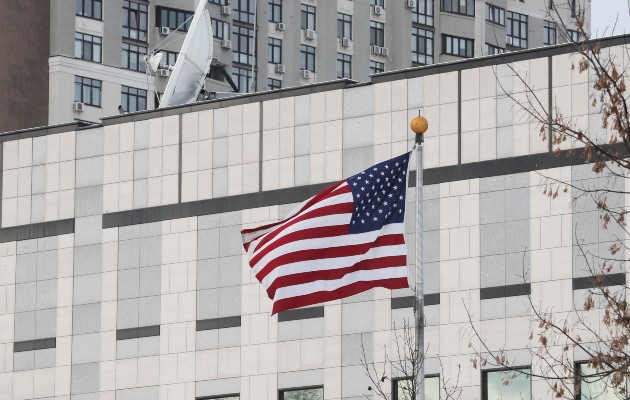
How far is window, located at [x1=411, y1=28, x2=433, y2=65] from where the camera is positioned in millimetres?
130375

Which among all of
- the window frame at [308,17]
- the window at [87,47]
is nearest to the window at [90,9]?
the window at [87,47]

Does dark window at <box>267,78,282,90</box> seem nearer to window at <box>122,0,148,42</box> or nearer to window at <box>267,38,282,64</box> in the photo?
window at <box>267,38,282,64</box>

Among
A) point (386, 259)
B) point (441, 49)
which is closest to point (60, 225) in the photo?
point (386, 259)

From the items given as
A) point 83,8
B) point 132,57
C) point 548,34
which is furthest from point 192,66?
point 548,34

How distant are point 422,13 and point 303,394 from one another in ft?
249

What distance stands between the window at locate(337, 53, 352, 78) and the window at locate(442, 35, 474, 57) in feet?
23.4

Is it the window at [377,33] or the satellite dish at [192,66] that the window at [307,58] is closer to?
the window at [377,33]

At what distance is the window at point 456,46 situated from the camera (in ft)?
431

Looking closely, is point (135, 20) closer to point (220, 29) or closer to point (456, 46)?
point (220, 29)

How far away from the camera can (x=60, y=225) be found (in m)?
64.2

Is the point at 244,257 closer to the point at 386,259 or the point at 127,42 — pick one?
the point at 386,259

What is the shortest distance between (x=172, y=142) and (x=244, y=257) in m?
4.95

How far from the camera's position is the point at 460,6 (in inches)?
5226

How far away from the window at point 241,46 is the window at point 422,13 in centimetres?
1321
